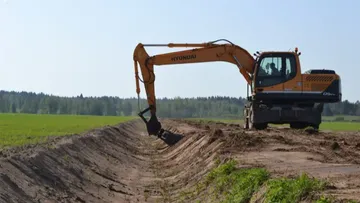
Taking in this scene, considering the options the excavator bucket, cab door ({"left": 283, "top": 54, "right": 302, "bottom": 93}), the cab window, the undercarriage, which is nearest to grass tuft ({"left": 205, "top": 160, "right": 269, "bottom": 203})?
the excavator bucket

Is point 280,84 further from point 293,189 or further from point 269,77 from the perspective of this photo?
point 293,189

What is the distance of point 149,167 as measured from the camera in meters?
31.4

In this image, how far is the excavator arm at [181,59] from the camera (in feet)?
107

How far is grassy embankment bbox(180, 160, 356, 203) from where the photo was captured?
1230 centimetres

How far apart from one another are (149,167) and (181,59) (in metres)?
6.12

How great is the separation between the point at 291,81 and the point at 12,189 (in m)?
21.1

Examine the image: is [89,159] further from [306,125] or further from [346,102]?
[346,102]

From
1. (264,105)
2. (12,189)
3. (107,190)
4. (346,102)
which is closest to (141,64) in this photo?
(264,105)

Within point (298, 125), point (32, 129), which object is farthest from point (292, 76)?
point (32, 129)

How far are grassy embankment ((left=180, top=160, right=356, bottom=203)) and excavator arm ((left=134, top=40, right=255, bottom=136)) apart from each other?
454 inches

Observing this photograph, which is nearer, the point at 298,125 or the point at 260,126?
the point at 260,126

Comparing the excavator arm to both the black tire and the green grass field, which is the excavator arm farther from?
the green grass field

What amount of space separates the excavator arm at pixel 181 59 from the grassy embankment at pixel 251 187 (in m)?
11.5

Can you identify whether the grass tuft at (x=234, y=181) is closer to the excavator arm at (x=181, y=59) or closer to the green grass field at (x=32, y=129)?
the green grass field at (x=32, y=129)
